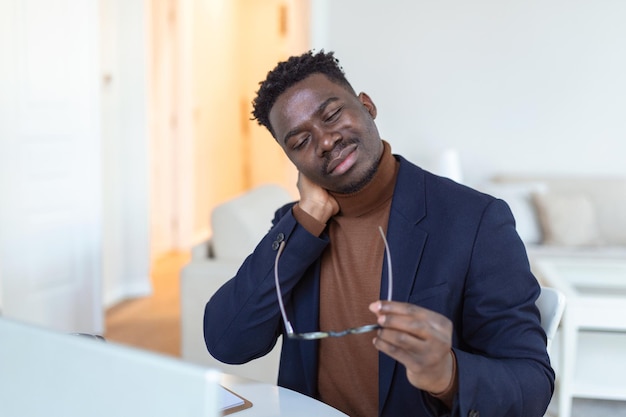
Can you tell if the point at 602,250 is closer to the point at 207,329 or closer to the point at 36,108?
the point at 36,108

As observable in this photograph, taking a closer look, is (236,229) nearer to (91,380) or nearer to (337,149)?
(337,149)

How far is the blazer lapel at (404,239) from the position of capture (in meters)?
1.29

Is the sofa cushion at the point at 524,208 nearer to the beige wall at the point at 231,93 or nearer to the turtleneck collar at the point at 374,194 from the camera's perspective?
the beige wall at the point at 231,93

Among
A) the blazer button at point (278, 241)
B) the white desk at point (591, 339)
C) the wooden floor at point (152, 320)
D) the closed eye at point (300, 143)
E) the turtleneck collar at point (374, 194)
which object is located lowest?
the wooden floor at point (152, 320)

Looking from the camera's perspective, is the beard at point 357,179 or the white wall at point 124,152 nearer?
the beard at point 357,179

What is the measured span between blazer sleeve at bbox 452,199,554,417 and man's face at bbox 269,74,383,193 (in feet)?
0.74

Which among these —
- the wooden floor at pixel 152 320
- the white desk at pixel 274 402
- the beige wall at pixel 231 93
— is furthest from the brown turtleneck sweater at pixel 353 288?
the beige wall at pixel 231 93

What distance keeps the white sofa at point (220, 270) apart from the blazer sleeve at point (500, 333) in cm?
172

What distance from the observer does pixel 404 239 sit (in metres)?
1.33

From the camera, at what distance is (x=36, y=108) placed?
3562 mm

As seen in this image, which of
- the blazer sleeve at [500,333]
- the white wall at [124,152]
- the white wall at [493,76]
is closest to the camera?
the blazer sleeve at [500,333]

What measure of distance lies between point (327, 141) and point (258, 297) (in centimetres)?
30

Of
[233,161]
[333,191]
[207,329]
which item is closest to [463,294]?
[333,191]

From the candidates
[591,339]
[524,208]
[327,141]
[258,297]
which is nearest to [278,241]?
[258,297]
